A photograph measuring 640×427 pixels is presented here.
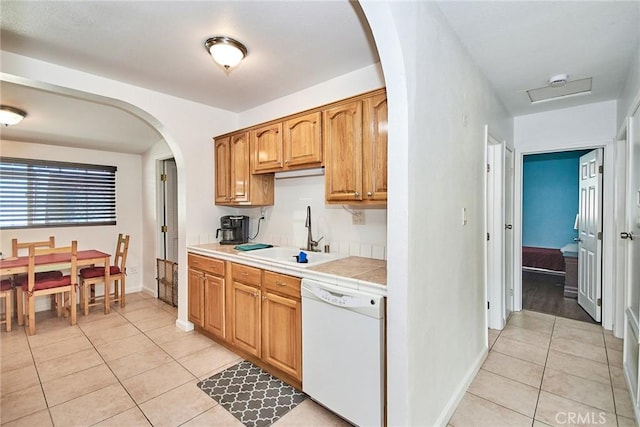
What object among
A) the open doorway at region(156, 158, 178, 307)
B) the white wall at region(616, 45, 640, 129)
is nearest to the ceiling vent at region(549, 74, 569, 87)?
the white wall at region(616, 45, 640, 129)

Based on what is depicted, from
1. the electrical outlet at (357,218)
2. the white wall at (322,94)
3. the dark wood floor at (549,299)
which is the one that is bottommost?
the dark wood floor at (549,299)

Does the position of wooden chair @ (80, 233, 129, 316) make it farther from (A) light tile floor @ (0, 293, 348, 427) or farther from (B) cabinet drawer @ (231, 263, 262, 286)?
(B) cabinet drawer @ (231, 263, 262, 286)

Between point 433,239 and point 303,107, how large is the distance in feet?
6.46

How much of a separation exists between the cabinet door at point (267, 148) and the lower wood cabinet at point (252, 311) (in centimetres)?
99

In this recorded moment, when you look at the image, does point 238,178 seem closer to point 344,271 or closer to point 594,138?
point 344,271

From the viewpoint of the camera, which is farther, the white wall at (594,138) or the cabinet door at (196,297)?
the white wall at (594,138)

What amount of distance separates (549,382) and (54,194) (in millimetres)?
6179

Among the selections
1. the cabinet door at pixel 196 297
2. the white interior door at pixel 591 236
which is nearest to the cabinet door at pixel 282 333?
the cabinet door at pixel 196 297

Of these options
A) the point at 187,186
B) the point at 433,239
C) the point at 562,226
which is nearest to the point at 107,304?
the point at 187,186

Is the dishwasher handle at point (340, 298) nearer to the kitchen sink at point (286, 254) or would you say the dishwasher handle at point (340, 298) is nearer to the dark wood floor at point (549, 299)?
the kitchen sink at point (286, 254)

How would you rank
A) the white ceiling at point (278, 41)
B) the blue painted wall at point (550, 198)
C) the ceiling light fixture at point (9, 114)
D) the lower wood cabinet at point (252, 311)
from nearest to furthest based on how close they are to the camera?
the white ceiling at point (278, 41) → the lower wood cabinet at point (252, 311) → the ceiling light fixture at point (9, 114) → the blue painted wall at point (550, 198)

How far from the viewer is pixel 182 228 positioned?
3344 millimetres

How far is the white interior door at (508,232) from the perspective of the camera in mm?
3385

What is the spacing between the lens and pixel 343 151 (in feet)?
7.60
